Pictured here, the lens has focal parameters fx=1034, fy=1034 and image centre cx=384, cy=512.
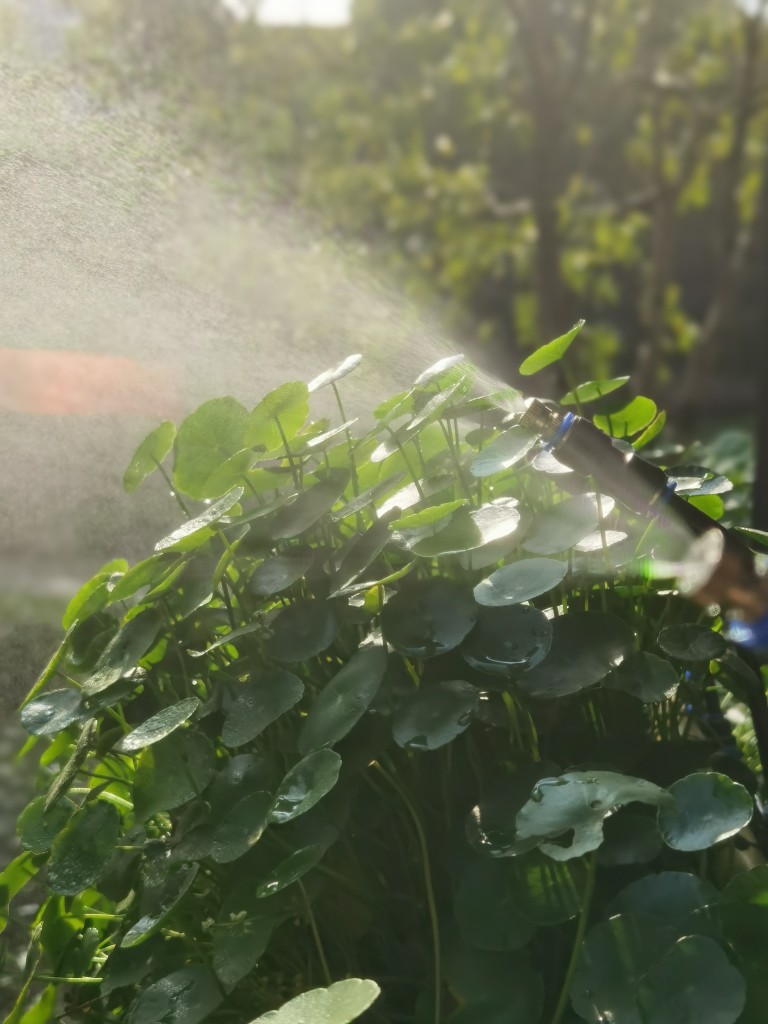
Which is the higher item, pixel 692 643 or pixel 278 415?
pixel 278 415

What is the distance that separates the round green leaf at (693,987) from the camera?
53 centimetres

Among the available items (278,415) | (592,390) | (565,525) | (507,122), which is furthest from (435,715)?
(507,122)

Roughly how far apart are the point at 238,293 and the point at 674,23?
21.7 feet

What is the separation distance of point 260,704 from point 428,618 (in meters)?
0.13

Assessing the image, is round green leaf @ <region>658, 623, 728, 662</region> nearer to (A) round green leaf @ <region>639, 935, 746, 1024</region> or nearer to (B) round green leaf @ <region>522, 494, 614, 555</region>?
(B) round green leaf @ <region>522, 494, 614, 555</region>

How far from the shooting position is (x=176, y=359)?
1.26 m

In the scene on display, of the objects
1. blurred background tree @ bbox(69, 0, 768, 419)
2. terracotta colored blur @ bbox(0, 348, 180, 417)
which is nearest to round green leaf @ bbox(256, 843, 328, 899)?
terracotta colored blur @ bbox(0, 348, 180, 417)

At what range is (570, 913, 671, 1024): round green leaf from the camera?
562 millimetres

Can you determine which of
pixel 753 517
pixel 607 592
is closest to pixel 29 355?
pixel 607 592

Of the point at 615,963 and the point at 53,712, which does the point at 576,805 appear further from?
the point at 53,712

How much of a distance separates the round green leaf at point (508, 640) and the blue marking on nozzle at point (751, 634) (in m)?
0.14

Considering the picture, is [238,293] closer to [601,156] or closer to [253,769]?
[253,769]

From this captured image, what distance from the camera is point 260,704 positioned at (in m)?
0.71

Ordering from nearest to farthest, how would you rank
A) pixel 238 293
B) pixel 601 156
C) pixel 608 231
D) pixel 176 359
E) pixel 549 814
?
pixel 549 814
pixel 176 359
pixel 238 293
pixel 608 231
pixel 601 156
